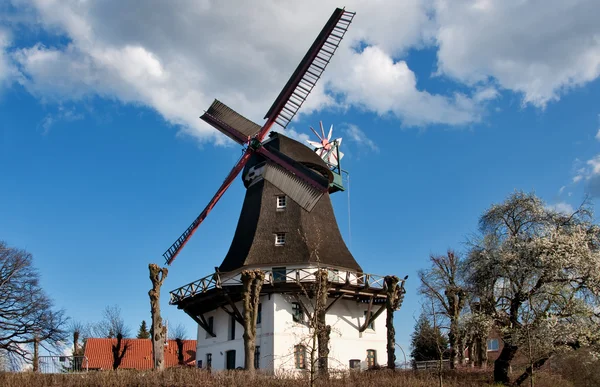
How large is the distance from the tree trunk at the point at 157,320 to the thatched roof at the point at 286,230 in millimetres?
4514

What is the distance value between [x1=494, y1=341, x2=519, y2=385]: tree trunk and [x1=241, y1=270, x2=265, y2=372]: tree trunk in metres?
10.1

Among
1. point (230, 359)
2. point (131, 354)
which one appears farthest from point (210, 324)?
point (131, 354)

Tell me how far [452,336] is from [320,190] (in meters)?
9.27

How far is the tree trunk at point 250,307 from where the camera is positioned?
22.4 m

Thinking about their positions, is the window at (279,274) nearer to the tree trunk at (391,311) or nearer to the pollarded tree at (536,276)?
the tree trunk at (391,311)

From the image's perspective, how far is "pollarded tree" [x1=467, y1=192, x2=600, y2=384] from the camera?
69.7ft

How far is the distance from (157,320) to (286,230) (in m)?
8.16

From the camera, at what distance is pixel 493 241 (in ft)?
77.4

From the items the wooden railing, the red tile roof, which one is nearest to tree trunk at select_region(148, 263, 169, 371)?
the wooden railing

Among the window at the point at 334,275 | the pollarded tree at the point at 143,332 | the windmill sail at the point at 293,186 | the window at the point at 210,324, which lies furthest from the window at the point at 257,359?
the pollarded tree at the point at 143,332

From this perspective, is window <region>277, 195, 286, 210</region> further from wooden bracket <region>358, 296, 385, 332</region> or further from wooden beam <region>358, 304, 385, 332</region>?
wooden beam <region>358, 304, 385, 332</region>

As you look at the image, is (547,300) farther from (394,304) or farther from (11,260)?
(11,260)

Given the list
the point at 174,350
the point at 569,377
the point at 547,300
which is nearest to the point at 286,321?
the point at 547,300

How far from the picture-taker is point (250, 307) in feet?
76.5
